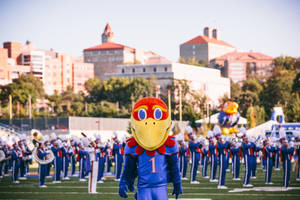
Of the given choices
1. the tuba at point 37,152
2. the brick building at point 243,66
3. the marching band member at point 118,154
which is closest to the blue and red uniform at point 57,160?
the tuba at point 37,152

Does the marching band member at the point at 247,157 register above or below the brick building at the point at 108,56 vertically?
below

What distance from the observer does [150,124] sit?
29.8ft

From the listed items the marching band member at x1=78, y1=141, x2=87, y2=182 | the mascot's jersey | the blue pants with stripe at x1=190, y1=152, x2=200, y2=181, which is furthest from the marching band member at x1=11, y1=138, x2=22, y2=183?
the mascot's jersey

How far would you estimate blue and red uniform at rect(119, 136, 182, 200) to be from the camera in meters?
9.15

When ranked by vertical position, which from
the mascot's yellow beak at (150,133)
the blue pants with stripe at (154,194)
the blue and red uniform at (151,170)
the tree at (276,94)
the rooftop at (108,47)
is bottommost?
the blue pants with stripe at (154,194)

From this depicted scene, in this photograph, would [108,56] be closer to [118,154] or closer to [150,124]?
[118,154]

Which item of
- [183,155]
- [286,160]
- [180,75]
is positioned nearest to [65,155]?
[183,155]

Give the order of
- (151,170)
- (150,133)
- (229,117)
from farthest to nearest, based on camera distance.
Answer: (229,117) < (151,170) < (150,133)

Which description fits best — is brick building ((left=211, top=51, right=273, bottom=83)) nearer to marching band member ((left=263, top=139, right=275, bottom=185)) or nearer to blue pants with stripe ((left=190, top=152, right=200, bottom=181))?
blue pants with stripe ((left=190, top=152, right=200, bottom=181))

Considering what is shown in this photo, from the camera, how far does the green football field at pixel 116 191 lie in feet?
52.5

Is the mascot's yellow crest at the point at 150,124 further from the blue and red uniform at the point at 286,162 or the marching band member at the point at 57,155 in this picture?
the marching band member at the point at 57,155

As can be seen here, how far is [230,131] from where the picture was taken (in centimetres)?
4153

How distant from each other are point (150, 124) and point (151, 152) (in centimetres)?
45

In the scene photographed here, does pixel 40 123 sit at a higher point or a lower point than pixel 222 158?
higher
